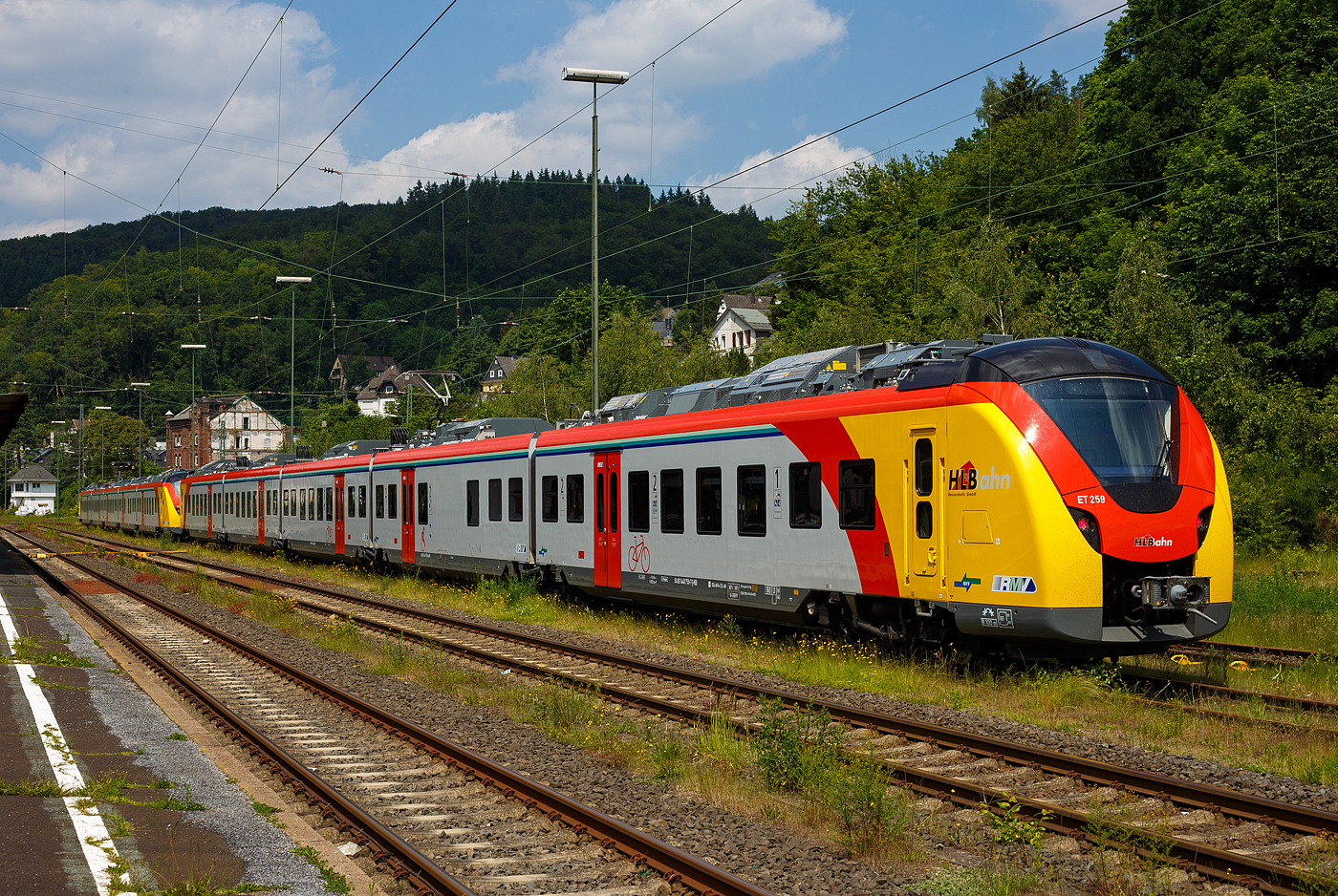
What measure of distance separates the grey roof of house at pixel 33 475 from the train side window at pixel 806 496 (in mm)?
144375

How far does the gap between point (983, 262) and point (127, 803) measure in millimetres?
38325

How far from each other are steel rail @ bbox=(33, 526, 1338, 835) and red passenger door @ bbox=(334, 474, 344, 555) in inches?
733

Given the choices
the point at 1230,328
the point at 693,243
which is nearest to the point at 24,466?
the point at 693,243

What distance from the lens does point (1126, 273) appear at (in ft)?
103

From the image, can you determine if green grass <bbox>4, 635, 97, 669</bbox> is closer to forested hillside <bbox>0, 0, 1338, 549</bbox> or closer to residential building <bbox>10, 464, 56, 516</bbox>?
forested hillside <bbox>0, 0, 1338, 549</bbox>

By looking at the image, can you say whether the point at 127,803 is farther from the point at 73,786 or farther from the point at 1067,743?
the point at 1067,743

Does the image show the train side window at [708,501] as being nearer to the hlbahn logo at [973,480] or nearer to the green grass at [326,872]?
the hlbahn logo at [973,480]

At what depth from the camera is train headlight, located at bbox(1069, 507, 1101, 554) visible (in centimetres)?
1095

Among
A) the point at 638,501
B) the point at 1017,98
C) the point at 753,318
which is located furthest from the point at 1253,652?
the point at 753,318

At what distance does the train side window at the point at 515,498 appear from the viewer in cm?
2178

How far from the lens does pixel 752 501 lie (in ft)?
50.1

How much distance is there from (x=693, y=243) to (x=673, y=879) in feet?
349

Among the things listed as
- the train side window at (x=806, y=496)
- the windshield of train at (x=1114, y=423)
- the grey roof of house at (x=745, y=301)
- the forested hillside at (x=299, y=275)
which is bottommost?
the train side window at (x=806, y=496)

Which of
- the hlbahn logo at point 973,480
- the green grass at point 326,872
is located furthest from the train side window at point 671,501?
the green grass at point 326,872
